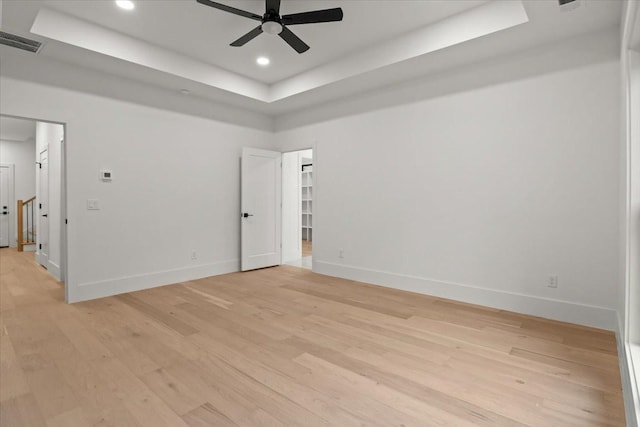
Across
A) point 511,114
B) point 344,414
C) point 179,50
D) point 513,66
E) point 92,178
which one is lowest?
point 344,414

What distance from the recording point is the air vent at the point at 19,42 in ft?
10.2

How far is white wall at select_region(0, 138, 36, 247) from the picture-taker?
8570 mm

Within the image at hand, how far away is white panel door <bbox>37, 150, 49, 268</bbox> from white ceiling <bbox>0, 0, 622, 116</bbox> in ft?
9.36

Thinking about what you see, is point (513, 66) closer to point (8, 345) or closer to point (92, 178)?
point (92, 178)

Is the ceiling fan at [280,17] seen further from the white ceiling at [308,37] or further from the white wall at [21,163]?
the white wall at [21,163]

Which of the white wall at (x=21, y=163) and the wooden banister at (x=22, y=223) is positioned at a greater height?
the white wall at (x=21, y=163)

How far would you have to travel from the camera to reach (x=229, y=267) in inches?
213

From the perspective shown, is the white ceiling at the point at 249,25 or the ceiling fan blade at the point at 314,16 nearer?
the ceiling fan blade at the point at 314,16

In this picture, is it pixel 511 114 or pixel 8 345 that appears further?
pixel 511 114

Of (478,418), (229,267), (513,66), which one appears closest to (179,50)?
(229,267)

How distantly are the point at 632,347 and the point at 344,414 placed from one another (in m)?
1.86

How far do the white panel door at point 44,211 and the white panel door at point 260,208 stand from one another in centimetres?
339

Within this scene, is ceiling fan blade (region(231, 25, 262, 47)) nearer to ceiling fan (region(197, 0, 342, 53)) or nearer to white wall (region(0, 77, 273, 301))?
ceiling fan (region(197, 0, 342, 53))

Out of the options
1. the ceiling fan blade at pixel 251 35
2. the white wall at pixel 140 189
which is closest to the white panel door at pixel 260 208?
the white wall at pixel 140 189
